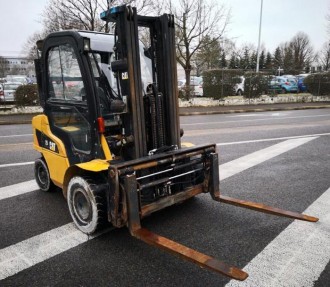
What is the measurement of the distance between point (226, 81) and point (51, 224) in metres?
19.7

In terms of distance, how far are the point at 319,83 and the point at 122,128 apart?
2532cm

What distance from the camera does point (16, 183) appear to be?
6.01m

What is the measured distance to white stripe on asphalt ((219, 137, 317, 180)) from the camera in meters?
6.59

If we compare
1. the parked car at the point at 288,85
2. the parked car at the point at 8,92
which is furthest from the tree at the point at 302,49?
the parked car at the point at 8,92

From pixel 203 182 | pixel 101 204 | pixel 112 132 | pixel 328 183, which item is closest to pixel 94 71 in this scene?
pixel 112 132

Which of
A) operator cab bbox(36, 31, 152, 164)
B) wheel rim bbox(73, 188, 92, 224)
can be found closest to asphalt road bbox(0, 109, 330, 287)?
wheel rim bbox(73, 188, 92, 224)

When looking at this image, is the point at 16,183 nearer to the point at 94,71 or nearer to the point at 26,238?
the point at 26,238

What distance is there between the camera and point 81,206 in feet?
13.3

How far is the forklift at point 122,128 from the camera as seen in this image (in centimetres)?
361

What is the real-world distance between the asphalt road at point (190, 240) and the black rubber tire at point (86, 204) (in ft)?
0.58

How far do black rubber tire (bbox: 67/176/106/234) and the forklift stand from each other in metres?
0.01

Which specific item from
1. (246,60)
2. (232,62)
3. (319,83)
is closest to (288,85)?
(319,83)

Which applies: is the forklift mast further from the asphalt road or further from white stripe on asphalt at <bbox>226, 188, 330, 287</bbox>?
white stripe on asphalt at <bbox>226, 188, 330, 287</bbox>

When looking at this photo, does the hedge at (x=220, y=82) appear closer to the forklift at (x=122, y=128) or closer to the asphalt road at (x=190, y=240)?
the asphalt road at (x=190, y=240)
